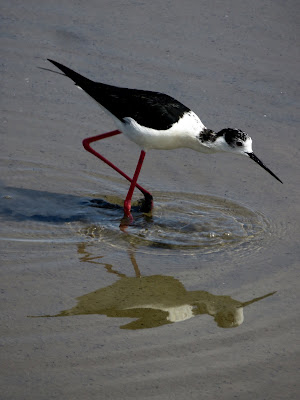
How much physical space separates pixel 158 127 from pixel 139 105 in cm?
25

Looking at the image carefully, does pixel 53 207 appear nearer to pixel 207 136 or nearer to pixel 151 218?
pixel 151 218

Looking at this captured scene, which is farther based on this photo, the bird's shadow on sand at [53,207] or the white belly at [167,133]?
the white belly at [167,133]

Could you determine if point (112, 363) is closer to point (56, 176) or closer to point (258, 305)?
point (258, 305)

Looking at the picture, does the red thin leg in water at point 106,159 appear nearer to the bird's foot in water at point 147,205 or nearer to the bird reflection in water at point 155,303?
the bird's foot in water at point 147,205

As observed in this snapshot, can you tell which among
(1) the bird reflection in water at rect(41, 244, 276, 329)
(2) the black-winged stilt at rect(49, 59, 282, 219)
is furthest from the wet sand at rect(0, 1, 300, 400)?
(2) the black-winged stilt at rect(49, 59, 282, 219)

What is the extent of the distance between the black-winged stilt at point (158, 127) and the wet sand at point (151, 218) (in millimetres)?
363

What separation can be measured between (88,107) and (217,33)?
2124 millimetres

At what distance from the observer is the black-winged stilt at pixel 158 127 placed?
551 centimetres

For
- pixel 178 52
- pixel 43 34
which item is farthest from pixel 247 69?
pixel 43 34

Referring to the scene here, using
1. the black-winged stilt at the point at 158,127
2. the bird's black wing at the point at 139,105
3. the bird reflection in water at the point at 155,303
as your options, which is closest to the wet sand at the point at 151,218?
the bird reflection in water at the point at 155,303

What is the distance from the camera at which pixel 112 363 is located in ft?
12.2


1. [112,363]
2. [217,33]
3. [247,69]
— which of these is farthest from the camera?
[217,33]

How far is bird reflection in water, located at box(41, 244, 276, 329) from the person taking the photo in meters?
4.20

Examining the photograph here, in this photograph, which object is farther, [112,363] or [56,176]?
[56,176]
